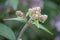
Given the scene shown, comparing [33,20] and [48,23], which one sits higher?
[48,23]

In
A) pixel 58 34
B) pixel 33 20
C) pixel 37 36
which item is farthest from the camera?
pixel 58 34

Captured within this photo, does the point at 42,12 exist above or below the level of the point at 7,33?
above

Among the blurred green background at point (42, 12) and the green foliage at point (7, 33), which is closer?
the green foliage at point (7, 33)

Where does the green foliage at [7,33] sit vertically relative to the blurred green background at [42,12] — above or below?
below

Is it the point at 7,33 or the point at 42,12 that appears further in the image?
the point at 42,12

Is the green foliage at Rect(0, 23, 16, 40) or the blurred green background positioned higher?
the blurred green background

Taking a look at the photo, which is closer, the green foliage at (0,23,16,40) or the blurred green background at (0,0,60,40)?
the green foliage at (0,23,16,40)

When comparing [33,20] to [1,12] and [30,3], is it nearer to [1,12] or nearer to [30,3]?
[1,12]

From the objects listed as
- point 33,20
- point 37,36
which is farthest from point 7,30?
point 37,36
